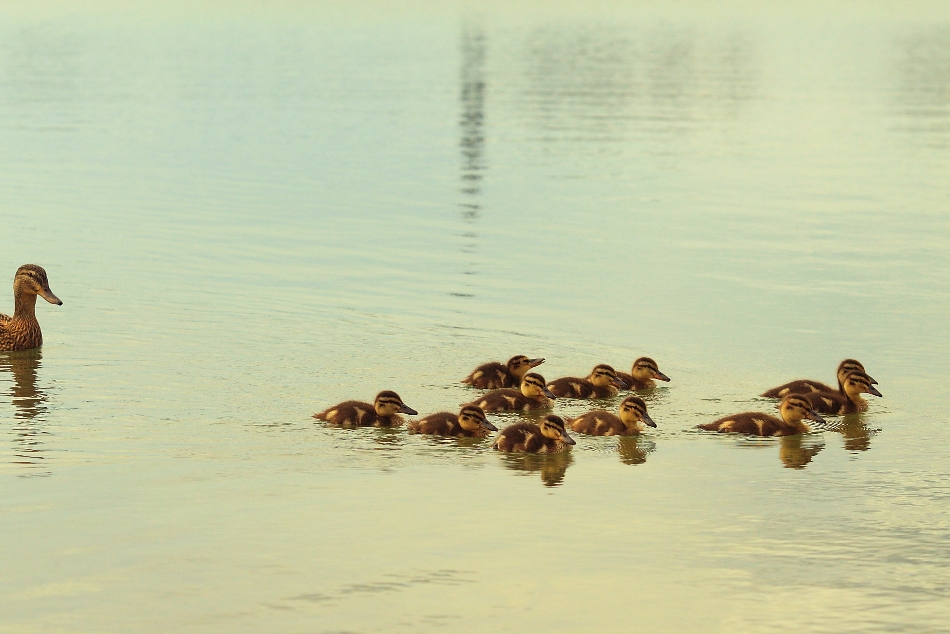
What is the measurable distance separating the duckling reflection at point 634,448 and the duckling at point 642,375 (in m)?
1.50

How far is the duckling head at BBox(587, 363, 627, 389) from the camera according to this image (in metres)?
14.0

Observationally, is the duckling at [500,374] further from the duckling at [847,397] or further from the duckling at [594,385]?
the duckling at [847,397]

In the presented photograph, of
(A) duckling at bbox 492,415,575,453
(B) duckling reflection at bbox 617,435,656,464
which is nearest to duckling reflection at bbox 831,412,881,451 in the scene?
(B) duckling reflection at bbox 617,435,656,464

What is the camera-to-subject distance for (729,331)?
55.8 ft

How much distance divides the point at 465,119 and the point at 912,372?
27.3 metres

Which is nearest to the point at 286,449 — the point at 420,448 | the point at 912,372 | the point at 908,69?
the point at 420,448

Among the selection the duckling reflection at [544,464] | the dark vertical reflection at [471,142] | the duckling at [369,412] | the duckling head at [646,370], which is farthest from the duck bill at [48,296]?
the duckling reflection at [544,464]

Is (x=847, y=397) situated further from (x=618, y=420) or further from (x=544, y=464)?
(x=544, y=464)

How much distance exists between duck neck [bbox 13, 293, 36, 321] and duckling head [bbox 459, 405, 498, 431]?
Result: 5297 mm

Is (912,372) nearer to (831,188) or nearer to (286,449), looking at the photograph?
(286,449)

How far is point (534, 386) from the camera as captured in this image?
13531 mm

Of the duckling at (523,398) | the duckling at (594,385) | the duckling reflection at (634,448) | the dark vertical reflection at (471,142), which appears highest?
the dark vertical reflection at (471,142)

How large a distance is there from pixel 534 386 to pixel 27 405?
3968 mm

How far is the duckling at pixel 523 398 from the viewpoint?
44.0 ft
